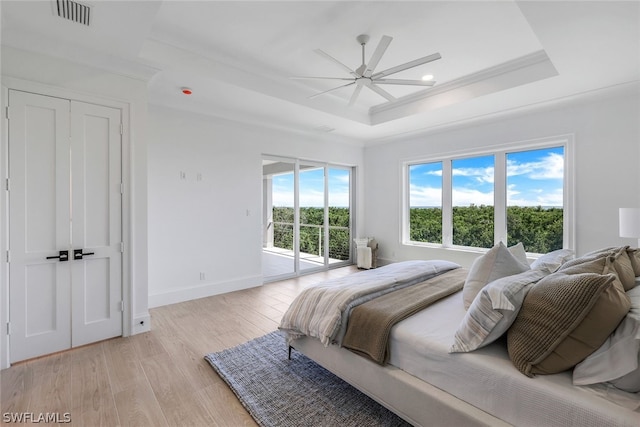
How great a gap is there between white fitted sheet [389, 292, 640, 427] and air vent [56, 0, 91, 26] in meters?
3.13

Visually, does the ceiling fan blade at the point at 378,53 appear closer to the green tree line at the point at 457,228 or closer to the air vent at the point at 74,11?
the air vent at the point at 74,11

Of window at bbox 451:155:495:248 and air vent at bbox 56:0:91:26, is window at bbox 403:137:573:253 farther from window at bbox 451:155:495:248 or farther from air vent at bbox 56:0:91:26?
air vent at bbox 56:0:91:26

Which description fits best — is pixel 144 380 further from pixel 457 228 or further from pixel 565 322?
pixel 457 228

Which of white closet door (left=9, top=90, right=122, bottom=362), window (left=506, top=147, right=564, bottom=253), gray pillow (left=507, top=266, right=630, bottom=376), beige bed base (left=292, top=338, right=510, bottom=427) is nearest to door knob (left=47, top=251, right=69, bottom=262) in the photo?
white closet door (left=9, top=90, right=122, bottom=362)

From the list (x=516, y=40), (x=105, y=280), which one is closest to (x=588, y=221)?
(x=516, y=40)

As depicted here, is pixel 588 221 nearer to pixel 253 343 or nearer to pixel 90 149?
pixel 253 343

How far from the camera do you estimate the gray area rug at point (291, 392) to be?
1.80 metres

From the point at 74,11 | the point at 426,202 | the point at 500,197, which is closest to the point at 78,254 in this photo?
the point at 74,11

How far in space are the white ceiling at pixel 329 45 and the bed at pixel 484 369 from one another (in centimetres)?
181

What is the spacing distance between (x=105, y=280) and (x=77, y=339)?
0.55 meters

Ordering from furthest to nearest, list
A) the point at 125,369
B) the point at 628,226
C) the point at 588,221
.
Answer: the point at 588,221, the point at 628,226, the point at 125,369

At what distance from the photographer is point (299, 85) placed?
12.7 feet

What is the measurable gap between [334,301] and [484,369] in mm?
985

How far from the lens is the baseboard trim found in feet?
12.3
